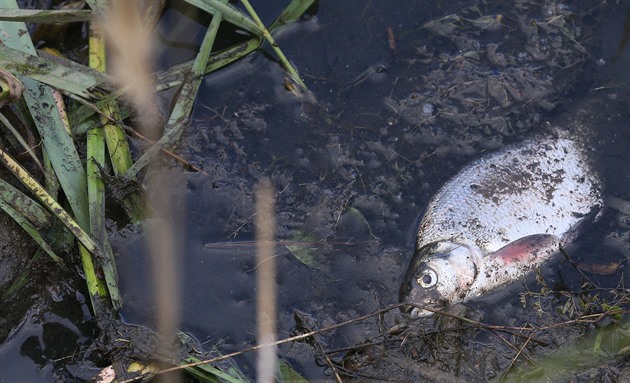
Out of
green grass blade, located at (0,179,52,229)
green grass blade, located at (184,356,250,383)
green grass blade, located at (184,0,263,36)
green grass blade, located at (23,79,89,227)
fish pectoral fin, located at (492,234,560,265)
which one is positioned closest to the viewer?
green grass blade, located at (184,356,250,383)

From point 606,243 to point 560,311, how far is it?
0.51 meters

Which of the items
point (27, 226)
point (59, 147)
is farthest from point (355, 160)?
point (27, 226)

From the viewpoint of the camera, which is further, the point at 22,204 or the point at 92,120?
the point at 92,120

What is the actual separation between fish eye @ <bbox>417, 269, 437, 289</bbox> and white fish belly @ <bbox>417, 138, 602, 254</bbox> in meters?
0.21

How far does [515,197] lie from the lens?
3604 mm

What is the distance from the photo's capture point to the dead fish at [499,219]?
3389 mm

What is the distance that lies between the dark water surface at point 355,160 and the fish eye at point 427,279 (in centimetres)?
16

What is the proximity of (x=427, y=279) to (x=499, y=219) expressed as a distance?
514 mm

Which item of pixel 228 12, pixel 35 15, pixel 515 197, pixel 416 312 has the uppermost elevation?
pixel 35 15

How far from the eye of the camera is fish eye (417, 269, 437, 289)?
3355 millimetres

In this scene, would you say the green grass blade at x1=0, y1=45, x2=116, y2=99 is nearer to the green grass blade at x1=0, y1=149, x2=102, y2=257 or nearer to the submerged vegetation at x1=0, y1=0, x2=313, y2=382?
the submerged vegetation at x1=0, y1=0, x2=313, y2=382

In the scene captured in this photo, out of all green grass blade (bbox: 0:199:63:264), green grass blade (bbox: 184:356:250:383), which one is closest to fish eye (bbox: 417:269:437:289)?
green grass blade (bbox: 184:356:250:383)

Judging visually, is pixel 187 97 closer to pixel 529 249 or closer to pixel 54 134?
pixel 54 134

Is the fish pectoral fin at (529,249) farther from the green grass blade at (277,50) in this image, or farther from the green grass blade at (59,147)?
the green grass blade at (59,147)
